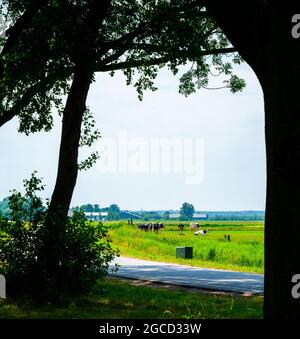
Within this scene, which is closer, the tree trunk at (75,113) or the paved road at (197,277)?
the tree trunk at (75,113)

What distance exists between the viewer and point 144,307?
12.5 meters

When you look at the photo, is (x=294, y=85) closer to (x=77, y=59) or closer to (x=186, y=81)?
(x=77, y=59)

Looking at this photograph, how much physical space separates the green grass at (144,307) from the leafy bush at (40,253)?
0.44 metres

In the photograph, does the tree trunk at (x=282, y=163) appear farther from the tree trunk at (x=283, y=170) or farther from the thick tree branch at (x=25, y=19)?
the thick tree branch at (x=25, y=19)

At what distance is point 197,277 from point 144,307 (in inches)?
302

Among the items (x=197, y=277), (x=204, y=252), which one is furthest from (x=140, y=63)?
(x=204, y=252)

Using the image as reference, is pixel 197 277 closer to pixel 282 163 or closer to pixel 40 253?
pixel 40 253

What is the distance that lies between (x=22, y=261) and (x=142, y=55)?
23.3 feet

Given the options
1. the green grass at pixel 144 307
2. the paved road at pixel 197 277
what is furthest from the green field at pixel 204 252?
the green grass at pixel 144 307

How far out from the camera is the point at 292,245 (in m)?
5.33

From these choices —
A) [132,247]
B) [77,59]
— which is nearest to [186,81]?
[77,59]

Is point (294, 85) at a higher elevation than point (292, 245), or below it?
higher

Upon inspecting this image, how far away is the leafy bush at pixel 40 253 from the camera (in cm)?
1298

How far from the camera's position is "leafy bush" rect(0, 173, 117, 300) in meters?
13.0
